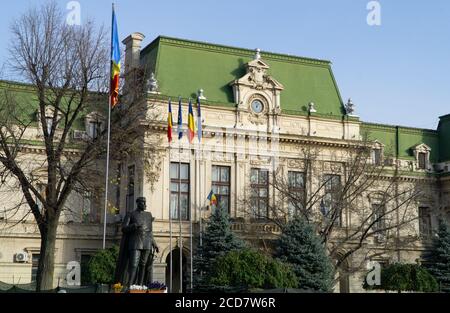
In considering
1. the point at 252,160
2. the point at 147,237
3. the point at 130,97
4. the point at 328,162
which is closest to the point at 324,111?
the point at 328,162

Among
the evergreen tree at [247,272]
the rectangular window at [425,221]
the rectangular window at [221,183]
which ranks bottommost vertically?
the evergreen tree at [247,272]

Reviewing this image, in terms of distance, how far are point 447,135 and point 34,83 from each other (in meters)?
35.2

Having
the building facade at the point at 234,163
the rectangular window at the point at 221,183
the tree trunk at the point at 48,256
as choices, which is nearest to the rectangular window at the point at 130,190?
the building facade at the point at 234,163

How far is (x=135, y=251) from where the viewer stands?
18.2m

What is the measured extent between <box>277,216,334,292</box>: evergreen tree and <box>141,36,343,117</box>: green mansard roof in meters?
9.94

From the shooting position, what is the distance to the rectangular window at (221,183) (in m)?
43.8

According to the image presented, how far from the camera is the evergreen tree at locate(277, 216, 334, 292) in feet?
120

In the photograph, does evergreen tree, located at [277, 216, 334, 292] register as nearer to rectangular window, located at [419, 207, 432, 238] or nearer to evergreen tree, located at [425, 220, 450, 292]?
evergreen tree, located at [425, 220, 450, 292]

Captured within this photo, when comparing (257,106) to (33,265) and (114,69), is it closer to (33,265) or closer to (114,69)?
(33,265)

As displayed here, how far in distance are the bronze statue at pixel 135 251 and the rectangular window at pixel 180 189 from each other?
23861mm

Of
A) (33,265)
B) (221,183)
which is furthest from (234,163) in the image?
(33,265)

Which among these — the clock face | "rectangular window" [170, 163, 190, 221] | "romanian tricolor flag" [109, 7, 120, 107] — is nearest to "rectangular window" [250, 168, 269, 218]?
the clock face

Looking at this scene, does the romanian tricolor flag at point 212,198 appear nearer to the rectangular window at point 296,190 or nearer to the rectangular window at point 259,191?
the rectangular window at point 259,191

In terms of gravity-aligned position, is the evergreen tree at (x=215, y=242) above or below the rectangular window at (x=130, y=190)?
below
